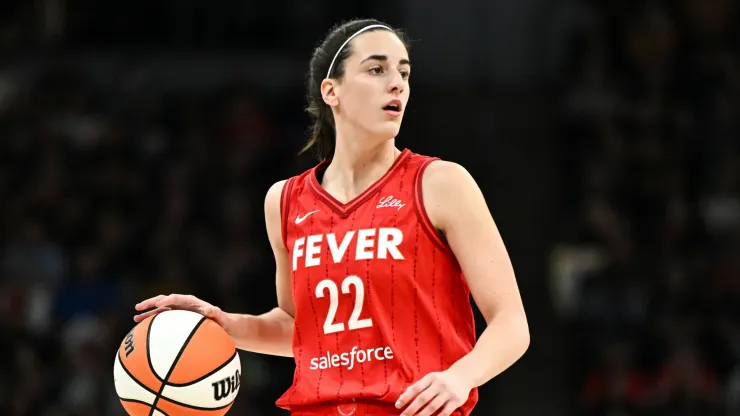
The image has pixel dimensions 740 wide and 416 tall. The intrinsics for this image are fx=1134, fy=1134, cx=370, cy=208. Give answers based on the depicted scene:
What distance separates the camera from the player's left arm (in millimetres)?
3680

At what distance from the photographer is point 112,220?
1002 centimetres

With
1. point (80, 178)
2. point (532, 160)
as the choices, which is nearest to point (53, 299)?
point (80, 178)

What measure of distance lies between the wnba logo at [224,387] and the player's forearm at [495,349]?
97cm

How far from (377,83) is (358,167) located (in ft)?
1.13

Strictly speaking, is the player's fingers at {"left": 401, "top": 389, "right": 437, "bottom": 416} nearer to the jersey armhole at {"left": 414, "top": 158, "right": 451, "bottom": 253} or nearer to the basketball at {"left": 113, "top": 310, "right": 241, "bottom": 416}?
the jersey armhole at {"left": 414, "top": 158, "right": 451, "bottom": 253}

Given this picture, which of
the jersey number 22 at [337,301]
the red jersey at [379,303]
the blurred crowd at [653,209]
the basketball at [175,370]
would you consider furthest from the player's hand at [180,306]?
the blurred crowd at [653,209]

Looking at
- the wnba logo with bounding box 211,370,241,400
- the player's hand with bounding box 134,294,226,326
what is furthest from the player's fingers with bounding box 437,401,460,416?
the player's hand with bounding box 134,294,226,326

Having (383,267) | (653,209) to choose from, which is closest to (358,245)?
(383,267)

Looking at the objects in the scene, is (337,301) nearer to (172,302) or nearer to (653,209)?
(172,302)

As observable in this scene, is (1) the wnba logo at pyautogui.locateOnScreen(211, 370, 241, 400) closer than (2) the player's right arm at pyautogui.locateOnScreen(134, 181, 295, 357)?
Yes

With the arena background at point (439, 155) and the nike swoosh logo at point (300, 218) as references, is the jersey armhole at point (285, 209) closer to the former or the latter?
the nike swoosh logo at point (300, 218)

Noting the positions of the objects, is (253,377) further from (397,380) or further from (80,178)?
(397,380)

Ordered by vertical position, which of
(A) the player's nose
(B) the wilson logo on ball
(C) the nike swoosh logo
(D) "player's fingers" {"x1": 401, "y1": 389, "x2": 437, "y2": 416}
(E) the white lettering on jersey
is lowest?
(B) the wilson logo on ball

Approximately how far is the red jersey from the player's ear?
1.39ft
